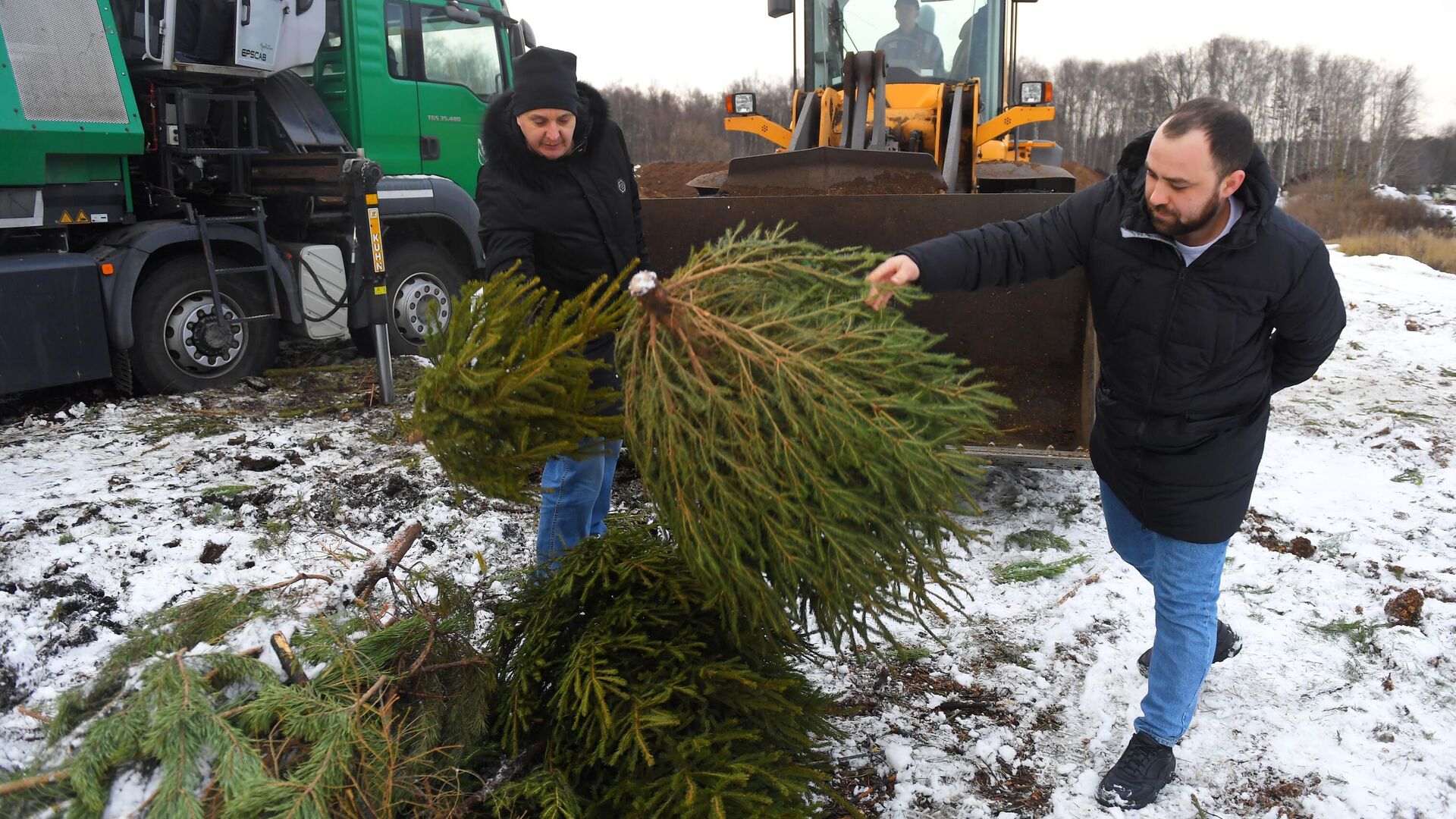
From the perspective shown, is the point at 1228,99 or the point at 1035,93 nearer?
the point at 1035,93

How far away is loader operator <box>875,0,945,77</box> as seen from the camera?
7.18 m

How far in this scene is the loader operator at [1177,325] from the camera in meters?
2.25

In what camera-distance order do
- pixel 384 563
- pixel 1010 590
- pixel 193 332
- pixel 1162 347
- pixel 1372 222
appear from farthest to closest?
pixel 1372 222 → pixel 193 332 → pixel 1010 590 → pixel 384 563 → pixel 1162 347

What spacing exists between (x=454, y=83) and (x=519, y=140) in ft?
18.2

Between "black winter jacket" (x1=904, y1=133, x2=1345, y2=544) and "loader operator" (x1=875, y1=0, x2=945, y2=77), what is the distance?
5.00m

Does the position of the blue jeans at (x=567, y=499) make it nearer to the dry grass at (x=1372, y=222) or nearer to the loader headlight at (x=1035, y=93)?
the loader headlight at (x=1035, y=93)

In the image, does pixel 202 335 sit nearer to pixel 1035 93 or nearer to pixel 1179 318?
pixel 1035 93

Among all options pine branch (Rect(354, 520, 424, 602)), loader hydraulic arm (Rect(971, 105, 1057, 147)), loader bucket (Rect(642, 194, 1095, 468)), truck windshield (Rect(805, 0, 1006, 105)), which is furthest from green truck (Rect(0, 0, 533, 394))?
pine branch (Rect(354, 520, 424, 602))

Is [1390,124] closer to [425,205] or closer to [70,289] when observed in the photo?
[425,205]

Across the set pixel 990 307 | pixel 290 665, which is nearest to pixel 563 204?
pixel 290 665

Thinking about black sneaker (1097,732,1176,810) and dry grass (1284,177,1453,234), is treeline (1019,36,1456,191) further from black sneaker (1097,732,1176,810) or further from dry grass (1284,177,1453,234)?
black sneaker (1097,732,1176,810)

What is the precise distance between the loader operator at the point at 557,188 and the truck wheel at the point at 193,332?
175 inches

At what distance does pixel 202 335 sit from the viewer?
21.2ft

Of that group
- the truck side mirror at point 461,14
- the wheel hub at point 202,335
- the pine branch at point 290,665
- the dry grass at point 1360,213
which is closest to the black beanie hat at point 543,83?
the pine branch at point 290,665
